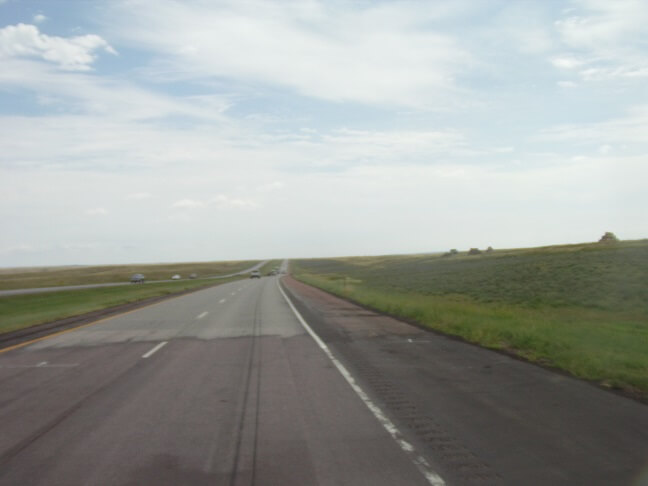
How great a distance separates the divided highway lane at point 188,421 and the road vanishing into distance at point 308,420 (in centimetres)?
2

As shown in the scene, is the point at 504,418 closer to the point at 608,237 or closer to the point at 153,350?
the point at 153,350

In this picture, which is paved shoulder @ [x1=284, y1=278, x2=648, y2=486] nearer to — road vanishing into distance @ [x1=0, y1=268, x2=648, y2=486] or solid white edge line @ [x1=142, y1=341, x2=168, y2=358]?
road vanishing into distance @ [x1=0, y1=268, x2=648, y2=486]

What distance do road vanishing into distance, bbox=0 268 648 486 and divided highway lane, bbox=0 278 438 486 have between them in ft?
0.08

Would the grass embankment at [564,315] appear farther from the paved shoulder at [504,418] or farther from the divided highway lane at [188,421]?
the divided highway lane at [188,421]

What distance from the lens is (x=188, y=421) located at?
646cm

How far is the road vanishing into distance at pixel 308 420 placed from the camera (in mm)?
4836

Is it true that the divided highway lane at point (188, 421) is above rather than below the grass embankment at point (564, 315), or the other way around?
above

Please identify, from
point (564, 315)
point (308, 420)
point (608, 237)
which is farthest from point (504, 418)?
point (608, 237)

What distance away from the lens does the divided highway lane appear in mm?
4840

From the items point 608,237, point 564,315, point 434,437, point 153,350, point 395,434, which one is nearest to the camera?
point 434,437

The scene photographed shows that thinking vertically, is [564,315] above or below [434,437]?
below

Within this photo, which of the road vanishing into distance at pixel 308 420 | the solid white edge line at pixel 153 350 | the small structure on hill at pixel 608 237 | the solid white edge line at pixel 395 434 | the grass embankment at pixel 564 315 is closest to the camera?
the solid white edge line at pixel 395 434

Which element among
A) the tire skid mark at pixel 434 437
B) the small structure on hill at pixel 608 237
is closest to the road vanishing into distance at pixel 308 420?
the tire skid mark at pixel 434 437

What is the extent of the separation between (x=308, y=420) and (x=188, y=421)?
142 cm
